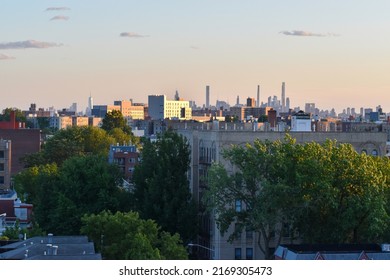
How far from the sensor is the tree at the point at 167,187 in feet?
164

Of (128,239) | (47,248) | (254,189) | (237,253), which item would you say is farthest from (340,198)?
(47,248)

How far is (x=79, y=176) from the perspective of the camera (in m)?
54.2

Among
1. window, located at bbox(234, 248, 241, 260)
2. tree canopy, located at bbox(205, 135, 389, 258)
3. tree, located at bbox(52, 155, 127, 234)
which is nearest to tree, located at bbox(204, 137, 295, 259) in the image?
tree canopy, located at bbox(205, 135, 389, 258)

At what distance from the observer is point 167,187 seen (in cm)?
5081

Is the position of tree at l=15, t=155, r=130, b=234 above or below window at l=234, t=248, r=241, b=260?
above

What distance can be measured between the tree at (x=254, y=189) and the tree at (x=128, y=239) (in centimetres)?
423

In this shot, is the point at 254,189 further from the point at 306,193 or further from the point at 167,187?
the point at 167,187

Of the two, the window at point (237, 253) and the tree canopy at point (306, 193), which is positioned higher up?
the tree canopy at point (306, 193)

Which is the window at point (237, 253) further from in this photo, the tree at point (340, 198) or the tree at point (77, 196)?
the tree at point (77, 196)

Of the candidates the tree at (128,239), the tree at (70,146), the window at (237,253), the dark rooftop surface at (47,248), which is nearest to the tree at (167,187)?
the window at (237,253)

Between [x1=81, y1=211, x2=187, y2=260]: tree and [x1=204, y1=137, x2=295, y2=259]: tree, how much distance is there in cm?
423

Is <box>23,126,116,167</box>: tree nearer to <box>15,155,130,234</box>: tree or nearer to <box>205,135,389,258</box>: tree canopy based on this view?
<box>15,155,130,234</box>: tree

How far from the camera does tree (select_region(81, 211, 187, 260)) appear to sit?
3641cm
